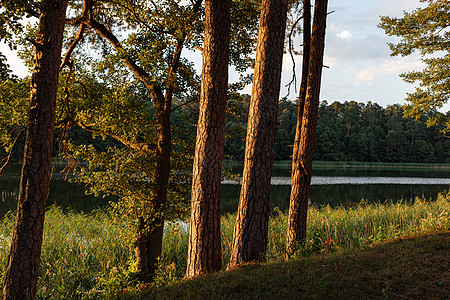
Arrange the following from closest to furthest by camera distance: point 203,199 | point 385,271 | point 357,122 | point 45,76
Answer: point 385,271, point 45,76, point 203,199, point 357,122

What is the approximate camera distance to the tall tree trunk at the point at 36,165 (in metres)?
4.04

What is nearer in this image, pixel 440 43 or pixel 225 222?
pixel 225 222

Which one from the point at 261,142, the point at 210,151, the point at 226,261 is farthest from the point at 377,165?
the point at 210,151

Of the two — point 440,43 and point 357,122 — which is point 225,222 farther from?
point 357,122

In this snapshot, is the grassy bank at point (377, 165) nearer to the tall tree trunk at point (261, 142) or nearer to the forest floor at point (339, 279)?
the tall tree trunk at point (261, 142)

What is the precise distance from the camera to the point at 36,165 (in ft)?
13.3

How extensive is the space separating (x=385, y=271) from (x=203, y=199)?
7.95ft

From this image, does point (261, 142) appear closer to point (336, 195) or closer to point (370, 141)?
point (336, 195)

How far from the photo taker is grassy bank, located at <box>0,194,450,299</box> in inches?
132

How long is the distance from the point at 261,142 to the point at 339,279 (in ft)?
6.59

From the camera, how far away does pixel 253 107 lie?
4645mm

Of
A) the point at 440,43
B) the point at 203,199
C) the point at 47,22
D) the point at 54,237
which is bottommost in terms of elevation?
the point at 54,237

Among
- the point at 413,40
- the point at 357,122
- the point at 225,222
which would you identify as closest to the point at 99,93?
the point at 225,222

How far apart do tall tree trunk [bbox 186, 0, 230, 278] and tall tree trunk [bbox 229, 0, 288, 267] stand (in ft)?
1.22
